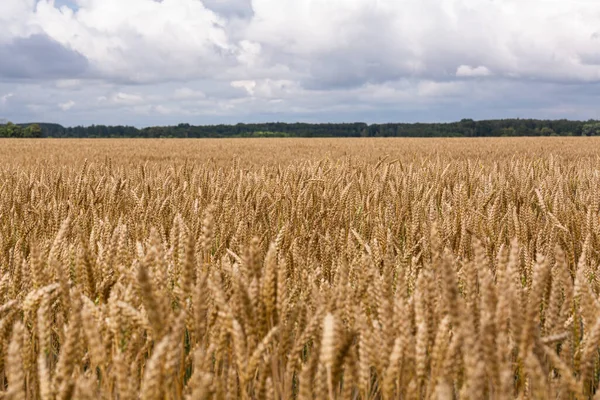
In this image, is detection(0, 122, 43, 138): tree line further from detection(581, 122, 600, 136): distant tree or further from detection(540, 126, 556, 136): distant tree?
detection(581, 122, 600, 136): distant tree

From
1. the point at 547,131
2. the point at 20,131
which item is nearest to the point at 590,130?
the point at 547,131

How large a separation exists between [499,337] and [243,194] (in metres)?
2.77

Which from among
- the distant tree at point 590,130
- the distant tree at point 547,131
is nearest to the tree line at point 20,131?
the distant tree at point 547,131

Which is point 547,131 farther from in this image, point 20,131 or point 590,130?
point 20,131

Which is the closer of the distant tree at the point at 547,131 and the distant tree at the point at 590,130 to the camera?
the distant tree at the point at 547,131

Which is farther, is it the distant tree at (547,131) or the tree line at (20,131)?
the tree line at (20,131)

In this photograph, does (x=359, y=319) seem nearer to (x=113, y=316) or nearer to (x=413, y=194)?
(x=113, y=316)

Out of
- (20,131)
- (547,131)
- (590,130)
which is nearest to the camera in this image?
(547,131)

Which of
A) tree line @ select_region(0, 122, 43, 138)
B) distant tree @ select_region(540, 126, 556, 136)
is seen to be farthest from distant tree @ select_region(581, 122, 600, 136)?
tree line @ select_region(0, 122, 43, 138)

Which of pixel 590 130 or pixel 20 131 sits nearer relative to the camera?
pixel 590 130

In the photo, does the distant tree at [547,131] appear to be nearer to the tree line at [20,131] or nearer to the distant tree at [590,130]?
the distant tree at [590,130]

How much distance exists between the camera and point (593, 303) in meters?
1.04

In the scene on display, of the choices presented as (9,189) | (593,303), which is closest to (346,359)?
(593,303)

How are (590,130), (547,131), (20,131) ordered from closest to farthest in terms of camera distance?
(547,131), (590,130), (20,131)
